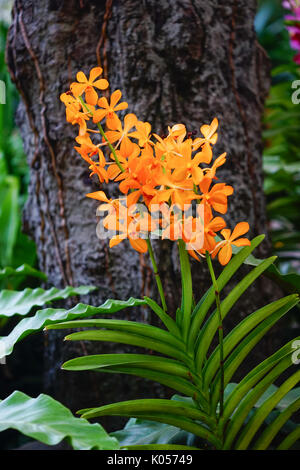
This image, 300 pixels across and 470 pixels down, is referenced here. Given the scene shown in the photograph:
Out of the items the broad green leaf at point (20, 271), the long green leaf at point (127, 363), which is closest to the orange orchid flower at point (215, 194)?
the long green leaf at point (127, 363)

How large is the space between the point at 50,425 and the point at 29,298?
446mm

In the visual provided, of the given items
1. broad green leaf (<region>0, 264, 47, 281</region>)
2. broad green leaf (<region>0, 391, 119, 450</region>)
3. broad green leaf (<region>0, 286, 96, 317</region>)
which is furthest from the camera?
broad green leaf (<region>0, 264, 47, 281</region>)

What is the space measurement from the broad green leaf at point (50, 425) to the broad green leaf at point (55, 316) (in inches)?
4.1

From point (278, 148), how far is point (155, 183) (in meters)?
1.39

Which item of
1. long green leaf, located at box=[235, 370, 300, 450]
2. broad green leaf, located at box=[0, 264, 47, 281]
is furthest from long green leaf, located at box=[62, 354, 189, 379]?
broad green leaf, located at box=[0, 264, 47, 281]

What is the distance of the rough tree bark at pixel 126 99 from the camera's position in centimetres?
93

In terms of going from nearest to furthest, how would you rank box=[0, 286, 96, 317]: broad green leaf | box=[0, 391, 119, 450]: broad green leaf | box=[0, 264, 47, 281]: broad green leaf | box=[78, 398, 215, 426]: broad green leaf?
box=[0, 391, 119, 450]: broad green leaf → box=[78, 398, 215, 426]: broad green leaf → box=[0, 286, 96, 317]: broad green leaf → box=[0, 264, 47, 281]: broad green leaf

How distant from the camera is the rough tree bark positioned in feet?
3.06

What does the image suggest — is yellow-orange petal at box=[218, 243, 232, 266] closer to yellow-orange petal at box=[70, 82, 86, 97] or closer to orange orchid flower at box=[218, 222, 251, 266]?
orange orchid flower at box=[218, 222, 251, 266]

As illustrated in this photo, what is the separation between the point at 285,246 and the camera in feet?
4.99

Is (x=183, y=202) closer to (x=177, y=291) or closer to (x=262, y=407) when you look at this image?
(x=262, y=407)

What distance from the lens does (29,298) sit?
897mm

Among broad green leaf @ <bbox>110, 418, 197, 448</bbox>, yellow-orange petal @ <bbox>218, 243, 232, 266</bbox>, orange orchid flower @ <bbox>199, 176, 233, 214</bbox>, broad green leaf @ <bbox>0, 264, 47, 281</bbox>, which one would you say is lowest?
broad green leaf @ <bbox>110, 418, 197, 448</bbox>

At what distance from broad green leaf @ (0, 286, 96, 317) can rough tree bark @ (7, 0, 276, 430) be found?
12 cm
